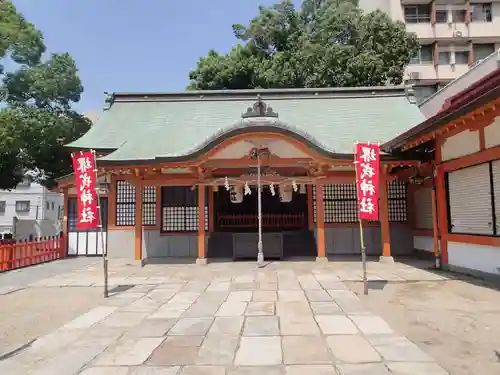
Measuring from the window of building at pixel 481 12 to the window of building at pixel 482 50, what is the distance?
2.01 m

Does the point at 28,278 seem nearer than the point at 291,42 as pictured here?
Yes

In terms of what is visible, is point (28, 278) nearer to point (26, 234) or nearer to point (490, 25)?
point (26, 234)

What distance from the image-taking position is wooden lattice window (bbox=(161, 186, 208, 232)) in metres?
14.2

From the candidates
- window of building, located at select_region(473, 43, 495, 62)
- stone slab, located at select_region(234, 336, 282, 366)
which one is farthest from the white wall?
window of building, located at select_region(473, 43, 495, 62)

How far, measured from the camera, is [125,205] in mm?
14594

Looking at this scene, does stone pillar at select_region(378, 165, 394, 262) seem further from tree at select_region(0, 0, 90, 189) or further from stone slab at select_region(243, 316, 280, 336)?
tree at select_region(0, 0, 90, 189)

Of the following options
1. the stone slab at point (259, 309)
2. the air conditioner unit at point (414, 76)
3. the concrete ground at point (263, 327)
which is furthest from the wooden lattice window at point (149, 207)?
the air conditioner unit at point (414, 76)

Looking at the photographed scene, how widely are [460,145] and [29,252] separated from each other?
13.6 metres

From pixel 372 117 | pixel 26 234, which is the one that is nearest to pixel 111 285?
pixel 372 117

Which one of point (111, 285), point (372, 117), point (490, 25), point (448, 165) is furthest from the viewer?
point (490, 25)

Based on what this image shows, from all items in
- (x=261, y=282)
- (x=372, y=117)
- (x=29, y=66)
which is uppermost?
(x=29, y=66)

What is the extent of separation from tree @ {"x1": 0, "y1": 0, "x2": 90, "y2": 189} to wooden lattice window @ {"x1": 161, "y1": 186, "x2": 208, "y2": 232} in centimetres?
912

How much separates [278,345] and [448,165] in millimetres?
7638

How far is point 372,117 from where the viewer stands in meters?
15.4
